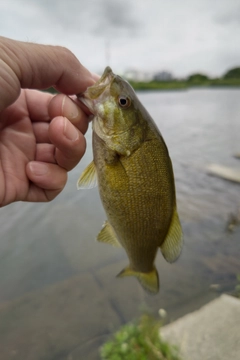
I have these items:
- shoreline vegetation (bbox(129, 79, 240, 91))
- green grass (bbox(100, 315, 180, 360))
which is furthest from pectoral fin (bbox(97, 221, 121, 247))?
shoreline vegetation (bbox(129, 79, 240, 91))

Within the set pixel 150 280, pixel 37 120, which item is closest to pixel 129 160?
pixel 150 280

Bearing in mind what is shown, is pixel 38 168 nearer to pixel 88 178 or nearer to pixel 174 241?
pixel 88 178

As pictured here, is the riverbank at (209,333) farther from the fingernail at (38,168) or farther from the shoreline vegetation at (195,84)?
the shoreline vegetation at (195,84)

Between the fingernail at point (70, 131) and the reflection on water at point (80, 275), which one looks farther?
the reflection on water at point (80, 275)

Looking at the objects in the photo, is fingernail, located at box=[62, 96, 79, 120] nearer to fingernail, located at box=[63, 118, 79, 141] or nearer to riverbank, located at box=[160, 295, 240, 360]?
fingernail, located at box=[63, 118, 79, 141]

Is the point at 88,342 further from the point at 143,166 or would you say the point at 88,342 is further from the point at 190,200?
the point at 190,200

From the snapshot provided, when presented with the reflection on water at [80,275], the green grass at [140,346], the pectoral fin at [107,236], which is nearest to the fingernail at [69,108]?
the pectoral fin at [107,236]

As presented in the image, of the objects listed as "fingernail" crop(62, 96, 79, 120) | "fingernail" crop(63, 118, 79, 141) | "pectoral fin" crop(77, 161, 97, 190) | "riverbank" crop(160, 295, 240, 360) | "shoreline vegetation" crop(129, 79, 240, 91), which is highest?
"fingernail" crop(62, 96, 79, 120)
